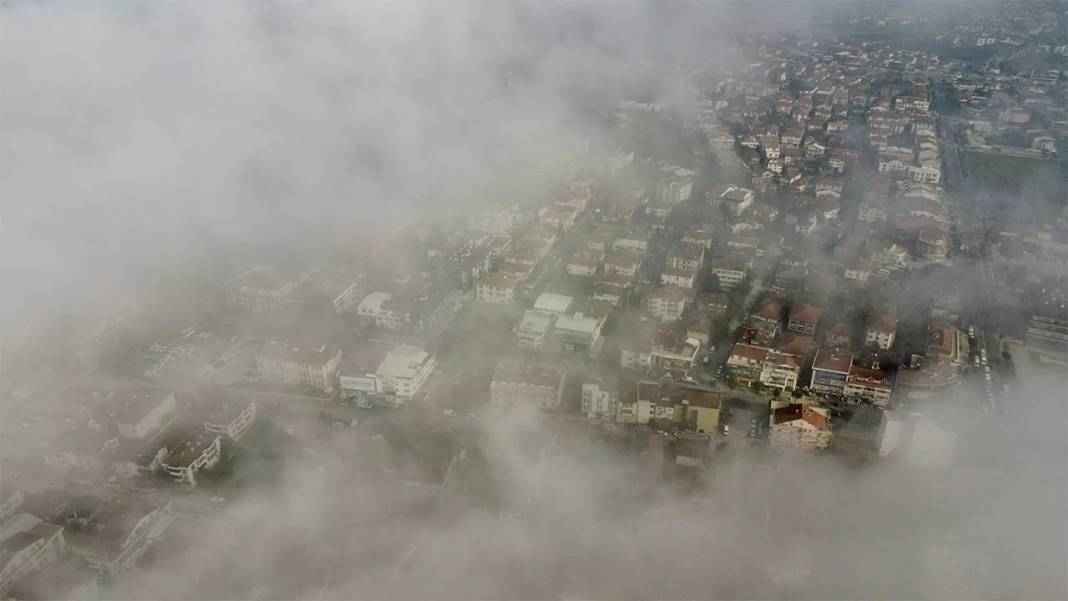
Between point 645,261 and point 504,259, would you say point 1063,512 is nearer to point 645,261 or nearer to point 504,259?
point 645,261

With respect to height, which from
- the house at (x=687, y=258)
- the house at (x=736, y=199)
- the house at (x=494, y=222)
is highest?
the house at (x=736, y=199)

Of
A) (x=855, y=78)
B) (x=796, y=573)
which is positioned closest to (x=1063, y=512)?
(x=796, y=573)

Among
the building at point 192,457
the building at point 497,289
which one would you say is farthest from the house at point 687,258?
the building at point 192,457

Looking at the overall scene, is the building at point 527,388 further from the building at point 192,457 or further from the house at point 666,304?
the building at point 192,457

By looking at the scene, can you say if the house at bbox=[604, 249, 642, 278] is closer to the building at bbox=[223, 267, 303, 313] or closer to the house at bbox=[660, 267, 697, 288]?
the house at bbox=[660, 267, 697, 288]

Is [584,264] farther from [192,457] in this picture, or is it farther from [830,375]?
[192,457]
